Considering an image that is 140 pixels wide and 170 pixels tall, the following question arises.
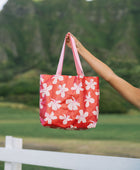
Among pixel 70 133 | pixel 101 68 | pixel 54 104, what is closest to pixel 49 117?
pixel 54 104

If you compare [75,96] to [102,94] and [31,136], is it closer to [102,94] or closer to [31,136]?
[31,136]

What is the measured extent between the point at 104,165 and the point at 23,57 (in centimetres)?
2280

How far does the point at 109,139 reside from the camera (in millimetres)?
16516

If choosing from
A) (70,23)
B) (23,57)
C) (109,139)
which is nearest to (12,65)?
(23,57)

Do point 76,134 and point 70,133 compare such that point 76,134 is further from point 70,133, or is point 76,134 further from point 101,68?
point 101,68

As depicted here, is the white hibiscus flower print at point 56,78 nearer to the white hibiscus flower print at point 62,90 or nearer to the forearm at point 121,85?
the white hibiscus flower print at point 62,90

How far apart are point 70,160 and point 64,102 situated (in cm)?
37

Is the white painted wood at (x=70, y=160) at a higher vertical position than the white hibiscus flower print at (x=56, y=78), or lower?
lower

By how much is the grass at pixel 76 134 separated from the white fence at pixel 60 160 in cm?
1307

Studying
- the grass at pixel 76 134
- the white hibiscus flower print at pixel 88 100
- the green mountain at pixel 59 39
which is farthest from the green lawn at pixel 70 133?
the white hibiscus flower print at pixel 88 100

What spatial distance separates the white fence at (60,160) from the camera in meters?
1.40

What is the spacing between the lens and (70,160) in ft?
5.05

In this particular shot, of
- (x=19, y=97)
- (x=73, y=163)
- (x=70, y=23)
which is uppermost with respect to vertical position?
(x=70, y=23)

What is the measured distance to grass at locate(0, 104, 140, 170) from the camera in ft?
53.2
